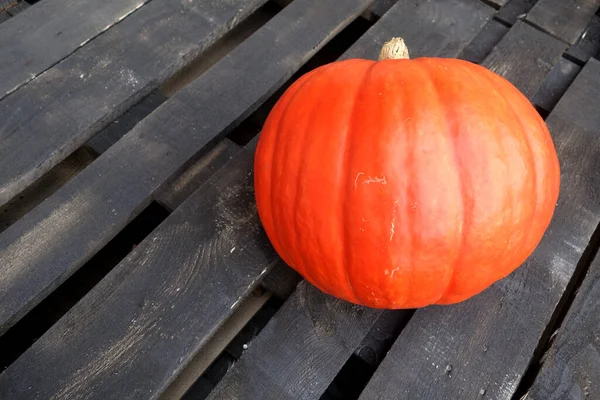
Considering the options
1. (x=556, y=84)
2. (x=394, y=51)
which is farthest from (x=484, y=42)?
(x=394, y=51)

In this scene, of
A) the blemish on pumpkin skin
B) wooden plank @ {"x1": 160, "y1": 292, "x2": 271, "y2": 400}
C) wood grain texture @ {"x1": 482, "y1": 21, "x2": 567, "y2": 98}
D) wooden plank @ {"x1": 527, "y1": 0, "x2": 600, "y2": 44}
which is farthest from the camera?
wooden plank @ {"x1": 527, "y1": 0, "x2": 600, "y2": 44}

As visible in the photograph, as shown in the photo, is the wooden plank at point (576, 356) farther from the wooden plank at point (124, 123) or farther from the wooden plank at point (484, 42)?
the wooden plank at point (124, 123)

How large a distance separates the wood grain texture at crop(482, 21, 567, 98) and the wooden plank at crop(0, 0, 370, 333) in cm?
44

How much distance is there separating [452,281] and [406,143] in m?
0.29

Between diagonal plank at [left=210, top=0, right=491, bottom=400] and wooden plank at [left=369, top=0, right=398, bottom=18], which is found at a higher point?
wooden plank at [left=369, top=0, right=398, bottom=18]

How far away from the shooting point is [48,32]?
1.36m

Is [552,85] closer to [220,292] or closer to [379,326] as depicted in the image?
[379,326]

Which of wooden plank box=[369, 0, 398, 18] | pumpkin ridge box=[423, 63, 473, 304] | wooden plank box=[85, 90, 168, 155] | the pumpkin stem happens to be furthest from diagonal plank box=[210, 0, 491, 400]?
wooden plank box=[369, 0, 398, 18]

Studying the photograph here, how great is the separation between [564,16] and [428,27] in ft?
1.51

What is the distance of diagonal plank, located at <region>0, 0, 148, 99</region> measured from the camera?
1.30 meters

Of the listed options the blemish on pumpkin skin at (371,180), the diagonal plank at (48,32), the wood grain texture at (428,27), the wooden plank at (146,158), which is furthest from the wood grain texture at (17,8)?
the blemish on pumpkin skin at (371,180)

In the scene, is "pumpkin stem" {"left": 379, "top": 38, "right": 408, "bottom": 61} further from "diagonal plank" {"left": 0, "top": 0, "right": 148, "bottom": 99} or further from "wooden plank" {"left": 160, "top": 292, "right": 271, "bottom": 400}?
"diagonal plank" {"left": 0, "top": 0, "right": 148, "bottom": 99}

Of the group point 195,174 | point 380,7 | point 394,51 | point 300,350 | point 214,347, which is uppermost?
point 394,51

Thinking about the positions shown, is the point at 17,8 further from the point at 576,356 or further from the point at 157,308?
the point at 576,356
